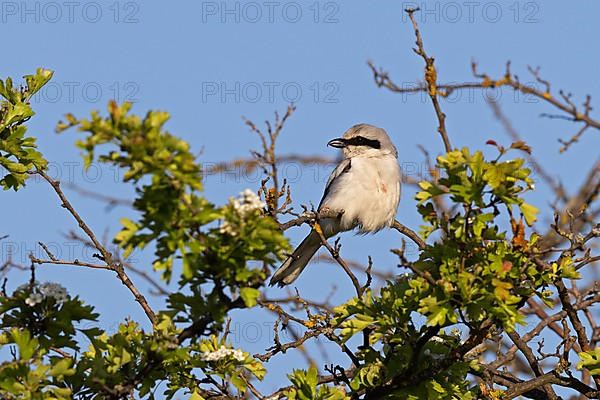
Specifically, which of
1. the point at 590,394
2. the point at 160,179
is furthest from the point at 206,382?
the point at 590,394

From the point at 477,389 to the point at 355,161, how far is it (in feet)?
9.24

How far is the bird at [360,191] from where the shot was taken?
6.42 metres

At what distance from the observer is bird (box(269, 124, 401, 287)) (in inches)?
253

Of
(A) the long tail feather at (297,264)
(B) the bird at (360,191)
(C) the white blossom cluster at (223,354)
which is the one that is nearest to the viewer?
(C) the white blossom cluster at (223,354)

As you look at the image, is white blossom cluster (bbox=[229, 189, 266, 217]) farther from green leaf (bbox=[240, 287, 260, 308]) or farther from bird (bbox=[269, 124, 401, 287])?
bird (bbox=[269, 124, 401, 287])

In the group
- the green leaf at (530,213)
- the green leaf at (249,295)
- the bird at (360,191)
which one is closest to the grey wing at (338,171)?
the bird at (360,191)

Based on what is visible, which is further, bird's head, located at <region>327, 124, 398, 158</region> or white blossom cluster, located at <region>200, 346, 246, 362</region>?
bird's head, located at <region>327, 124, 398, 158</region>

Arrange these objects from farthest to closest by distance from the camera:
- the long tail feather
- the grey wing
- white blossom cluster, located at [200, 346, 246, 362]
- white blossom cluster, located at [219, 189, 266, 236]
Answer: the grey wing
the long tail feather
white blossom cluster, located at [200, 346, 246, 362]
white blossom cluster, located at [219, 189, 266, 236]

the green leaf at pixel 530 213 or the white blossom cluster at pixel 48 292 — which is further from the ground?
the green leaf at pixel 530 213

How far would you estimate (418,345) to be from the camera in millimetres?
3609

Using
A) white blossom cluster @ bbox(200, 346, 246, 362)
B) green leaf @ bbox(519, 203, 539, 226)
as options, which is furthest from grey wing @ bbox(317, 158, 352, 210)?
green leaf @ bbox(519, 203, 539, 226)

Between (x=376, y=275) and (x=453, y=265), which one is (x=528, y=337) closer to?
(x=376, y=275)

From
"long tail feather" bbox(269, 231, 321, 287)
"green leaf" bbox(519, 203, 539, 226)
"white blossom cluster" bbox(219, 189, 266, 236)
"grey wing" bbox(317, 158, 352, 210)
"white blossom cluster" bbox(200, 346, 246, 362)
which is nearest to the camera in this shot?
"white blossom cluster" bbox(219, 189, 266, 236)

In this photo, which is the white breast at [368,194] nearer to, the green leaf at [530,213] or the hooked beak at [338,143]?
the hooked beak at [338,143]
